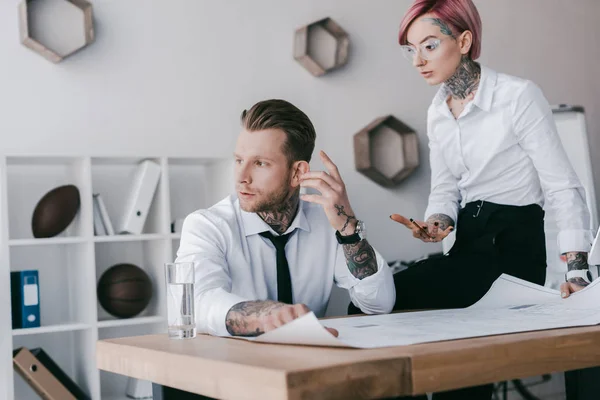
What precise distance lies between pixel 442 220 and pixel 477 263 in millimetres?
200

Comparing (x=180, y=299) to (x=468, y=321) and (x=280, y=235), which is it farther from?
(x=280, y=235)

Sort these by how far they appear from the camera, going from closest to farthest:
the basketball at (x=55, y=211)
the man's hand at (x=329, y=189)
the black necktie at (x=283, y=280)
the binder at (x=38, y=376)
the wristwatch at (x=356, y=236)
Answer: the man's hand at (x=329, y=189)
the wristwatch at (x=356, y=236)
the black necktie at (x=283, y=280)
the binder at (x=38, y=376)
the basketball at (x=55, y=211)

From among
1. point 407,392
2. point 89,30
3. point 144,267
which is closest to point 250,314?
point 407,392

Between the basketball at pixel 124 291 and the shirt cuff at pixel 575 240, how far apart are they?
1.70 m

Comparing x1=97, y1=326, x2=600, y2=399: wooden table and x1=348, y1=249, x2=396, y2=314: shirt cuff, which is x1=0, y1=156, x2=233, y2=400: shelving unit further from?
x1=97, y1=326, x2=600, y2=399: wooden table

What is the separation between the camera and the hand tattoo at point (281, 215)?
1.84m

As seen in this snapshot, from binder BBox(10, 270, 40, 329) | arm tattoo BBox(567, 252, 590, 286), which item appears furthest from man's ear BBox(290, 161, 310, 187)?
binder BBox(10, 270, 40, 329)

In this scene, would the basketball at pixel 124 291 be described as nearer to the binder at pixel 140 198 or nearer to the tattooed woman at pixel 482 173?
the binder at pixel 140 198

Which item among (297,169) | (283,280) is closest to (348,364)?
(283,280)

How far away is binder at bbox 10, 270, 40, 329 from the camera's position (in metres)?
2.79

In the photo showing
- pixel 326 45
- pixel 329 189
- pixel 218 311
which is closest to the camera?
pixel 218 311

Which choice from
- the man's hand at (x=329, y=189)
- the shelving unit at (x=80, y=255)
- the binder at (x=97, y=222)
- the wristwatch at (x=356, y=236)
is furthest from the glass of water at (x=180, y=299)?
the binder at (x=97, y=222)

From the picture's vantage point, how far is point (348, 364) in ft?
2.79

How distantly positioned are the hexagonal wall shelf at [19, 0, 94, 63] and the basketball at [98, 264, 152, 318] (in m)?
0.94
